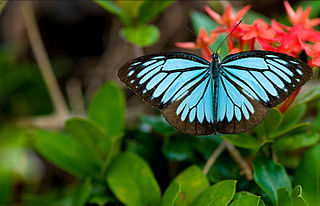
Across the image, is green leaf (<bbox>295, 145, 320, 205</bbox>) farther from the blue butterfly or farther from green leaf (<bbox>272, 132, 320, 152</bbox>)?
the blue butterfly

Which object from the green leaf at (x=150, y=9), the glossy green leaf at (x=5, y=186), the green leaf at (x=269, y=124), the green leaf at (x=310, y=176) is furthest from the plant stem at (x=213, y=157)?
the glossy green leaf at (x=5, y=186)

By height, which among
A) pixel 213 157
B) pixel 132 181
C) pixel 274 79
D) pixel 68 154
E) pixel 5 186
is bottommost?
pixel 5 186

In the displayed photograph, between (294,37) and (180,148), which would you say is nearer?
(294,37)

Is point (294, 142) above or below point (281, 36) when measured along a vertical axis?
below

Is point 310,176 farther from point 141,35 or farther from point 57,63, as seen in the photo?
point 57,63

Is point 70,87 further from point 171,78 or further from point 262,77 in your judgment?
point 262,77

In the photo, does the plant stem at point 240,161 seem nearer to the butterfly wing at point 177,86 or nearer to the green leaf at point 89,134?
the butterfly wing at point 177,86

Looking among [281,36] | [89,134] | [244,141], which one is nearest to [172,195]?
[244,141]
